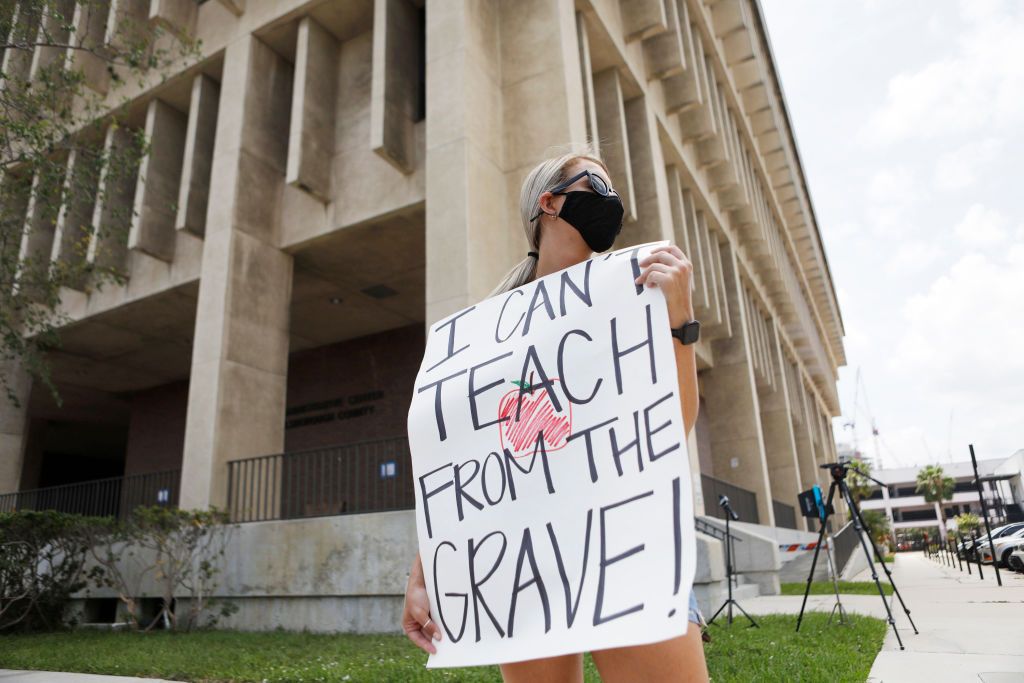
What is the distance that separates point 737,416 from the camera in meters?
21.9

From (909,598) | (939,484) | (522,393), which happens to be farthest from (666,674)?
(939,484)

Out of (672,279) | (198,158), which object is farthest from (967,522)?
(672,279)

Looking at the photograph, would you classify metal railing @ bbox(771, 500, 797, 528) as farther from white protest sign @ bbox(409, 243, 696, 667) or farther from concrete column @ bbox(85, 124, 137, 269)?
white protest sign @ bbox(409, 243, 696, 667)

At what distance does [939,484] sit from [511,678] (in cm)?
8453

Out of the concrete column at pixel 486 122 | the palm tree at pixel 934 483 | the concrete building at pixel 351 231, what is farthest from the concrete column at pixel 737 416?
the palm tree at pixel 934 483

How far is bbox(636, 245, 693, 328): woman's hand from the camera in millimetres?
1621

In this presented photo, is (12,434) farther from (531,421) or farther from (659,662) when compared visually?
(659,662)

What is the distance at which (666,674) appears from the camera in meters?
1.46

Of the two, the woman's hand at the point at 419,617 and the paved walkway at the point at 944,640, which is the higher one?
the woman's hand at the point at 419,617

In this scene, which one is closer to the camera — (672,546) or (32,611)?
(672,546)

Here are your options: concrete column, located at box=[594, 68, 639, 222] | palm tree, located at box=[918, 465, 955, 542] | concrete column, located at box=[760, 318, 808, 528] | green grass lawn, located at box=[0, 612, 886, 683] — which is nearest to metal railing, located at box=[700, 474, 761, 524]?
concrete column, located at box=[594, 68, 639, 222]

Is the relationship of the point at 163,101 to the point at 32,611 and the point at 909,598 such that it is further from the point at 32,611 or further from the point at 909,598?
the point at 909,598

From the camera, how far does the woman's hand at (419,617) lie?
171cm

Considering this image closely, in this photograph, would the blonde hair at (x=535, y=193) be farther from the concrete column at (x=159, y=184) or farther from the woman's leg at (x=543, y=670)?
the concrete column at (x=159, y=184)
